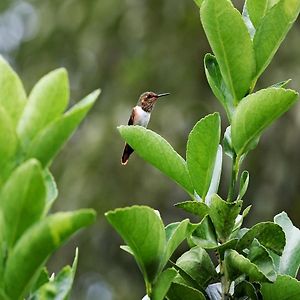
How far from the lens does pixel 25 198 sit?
0.76 metres

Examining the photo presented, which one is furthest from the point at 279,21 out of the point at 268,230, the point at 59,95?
the point at 59,95

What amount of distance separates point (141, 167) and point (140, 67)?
2.61 feet

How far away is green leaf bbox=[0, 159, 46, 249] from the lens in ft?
2.42

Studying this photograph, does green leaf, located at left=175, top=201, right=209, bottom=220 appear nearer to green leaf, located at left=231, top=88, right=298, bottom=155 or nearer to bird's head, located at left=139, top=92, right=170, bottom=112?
green leaf, located at left=231, top=88, right=298, bottom=155

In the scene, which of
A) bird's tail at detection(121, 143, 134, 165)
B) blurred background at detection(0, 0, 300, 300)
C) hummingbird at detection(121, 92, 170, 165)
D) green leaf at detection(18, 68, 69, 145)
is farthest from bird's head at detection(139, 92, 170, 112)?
blurred background at detection(0, 0, 300, 300)

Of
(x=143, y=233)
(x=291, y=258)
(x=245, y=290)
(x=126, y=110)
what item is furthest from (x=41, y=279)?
(x=126, y=110)

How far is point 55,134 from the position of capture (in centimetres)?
79

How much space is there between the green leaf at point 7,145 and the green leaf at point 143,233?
0.36 feet

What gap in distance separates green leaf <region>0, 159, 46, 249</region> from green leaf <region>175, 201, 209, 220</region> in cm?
24

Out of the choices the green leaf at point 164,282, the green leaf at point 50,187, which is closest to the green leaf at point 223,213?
the green leaf at point 164,282

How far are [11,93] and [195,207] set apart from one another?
0.85 ft

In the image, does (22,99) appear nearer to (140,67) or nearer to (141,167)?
(141,167)

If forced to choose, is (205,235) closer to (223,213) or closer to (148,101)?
(223,213)

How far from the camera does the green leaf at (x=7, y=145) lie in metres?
0.79
